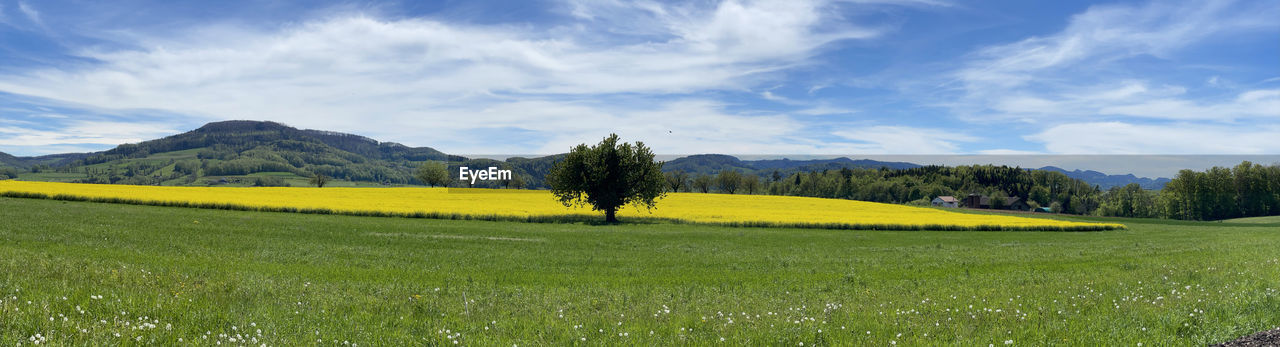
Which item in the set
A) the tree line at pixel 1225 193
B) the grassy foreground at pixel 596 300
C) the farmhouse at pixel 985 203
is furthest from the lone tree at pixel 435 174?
the tree line at pixel 1225 193

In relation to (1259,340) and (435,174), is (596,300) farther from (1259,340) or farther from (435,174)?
(435,174)

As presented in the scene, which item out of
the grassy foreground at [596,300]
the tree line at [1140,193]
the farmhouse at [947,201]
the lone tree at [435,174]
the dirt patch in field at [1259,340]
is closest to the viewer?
the dirt patch in field at [1259,340]

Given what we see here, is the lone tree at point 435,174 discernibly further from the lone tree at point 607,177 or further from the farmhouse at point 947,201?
the farmhouse at point 947,201

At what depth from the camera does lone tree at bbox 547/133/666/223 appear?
5381 centimetres

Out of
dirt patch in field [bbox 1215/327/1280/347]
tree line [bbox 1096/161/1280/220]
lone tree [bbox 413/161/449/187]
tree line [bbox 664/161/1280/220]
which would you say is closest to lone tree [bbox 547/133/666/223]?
tree line [bbox 664/161/1280/220]

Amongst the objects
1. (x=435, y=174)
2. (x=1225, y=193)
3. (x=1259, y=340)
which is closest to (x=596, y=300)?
(x=1259, y=340)

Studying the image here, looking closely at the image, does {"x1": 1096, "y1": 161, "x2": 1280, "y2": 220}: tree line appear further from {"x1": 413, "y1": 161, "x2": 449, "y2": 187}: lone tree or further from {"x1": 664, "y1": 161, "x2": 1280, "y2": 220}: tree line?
{"x1": 413, "y1": 161, "x2": 449, "y2": 187}: lone tree

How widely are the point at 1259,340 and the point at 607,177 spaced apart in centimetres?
4802

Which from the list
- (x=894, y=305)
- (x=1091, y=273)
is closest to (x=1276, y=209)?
(x=1091, y=273)

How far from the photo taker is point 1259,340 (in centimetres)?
710

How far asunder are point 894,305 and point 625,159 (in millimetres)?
44451

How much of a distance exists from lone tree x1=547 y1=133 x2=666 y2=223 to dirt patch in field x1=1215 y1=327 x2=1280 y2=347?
153ft

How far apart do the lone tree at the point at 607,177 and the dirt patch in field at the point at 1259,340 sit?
153 ft

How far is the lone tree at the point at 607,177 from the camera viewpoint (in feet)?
177
